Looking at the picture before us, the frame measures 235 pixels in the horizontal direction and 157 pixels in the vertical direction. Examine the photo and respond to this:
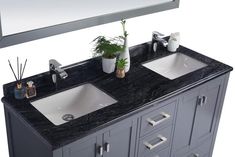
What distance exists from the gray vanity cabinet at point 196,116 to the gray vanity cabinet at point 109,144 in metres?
0.44

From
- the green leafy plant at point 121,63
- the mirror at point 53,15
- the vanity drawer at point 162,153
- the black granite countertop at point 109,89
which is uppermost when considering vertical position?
the mirror at point 53,15

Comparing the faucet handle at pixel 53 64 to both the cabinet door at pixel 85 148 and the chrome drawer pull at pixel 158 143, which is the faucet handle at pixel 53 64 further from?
the chrome drawer pull at pixel 158 143

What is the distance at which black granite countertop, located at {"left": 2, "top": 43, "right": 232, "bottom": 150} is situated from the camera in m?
1.86

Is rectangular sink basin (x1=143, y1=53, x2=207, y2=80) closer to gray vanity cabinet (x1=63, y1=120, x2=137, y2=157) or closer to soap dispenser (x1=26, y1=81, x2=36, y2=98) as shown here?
gray vanity cabinet (x1=63, y1=120, x2=137, y2=157)

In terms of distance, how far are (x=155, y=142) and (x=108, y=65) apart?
1.98ft

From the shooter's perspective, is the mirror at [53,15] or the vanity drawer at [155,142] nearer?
the mirror at [53,15]

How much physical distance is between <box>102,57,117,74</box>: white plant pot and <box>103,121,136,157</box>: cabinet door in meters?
0.46

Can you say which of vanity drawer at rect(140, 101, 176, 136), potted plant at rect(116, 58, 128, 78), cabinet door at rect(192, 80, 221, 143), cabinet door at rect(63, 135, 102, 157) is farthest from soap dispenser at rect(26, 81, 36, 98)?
cabinet door at rect(192, 80, 221, 143)

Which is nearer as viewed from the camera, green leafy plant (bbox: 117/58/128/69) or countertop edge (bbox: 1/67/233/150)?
countertop edge (bbox: 1/67/233/150)

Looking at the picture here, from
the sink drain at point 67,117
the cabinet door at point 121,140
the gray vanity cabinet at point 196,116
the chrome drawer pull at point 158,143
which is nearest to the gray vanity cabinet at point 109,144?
the cabinet door at point 121,140

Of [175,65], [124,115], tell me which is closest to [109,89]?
[124,115]

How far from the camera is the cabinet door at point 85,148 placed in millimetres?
1829

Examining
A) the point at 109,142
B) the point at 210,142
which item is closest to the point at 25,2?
the point at 109,142

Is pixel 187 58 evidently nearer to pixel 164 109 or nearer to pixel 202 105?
pixel 202 105
